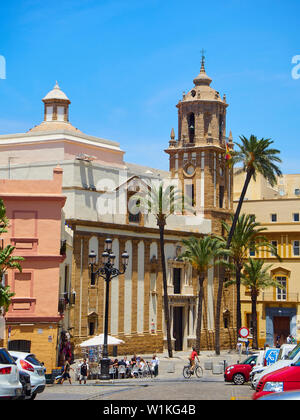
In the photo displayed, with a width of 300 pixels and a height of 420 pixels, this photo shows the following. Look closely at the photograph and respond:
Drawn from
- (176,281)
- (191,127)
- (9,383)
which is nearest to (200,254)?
(176,281)

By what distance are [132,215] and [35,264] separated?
19.4m

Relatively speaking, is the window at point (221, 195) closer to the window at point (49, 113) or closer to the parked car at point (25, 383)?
the window at point (49, 113)

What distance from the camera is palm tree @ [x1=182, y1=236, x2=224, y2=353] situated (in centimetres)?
5662

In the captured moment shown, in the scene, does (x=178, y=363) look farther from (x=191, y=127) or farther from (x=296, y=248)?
(x=191, y=127)

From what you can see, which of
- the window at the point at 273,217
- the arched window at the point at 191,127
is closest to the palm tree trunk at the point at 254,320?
the window at the point at 273,217

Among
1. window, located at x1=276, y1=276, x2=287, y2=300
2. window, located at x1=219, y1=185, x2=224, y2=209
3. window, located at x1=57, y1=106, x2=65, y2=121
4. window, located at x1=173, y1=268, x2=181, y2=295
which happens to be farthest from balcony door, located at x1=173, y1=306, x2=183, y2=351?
window, located at x1=57, y1=106, x2=65, y2=121

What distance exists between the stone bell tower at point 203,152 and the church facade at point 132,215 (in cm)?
9

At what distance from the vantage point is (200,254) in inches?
2237

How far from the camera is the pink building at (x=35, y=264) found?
36.3m

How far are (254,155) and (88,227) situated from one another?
1334cm

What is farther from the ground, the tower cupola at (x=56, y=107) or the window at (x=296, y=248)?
the tower cupola at (x=56, y=107)

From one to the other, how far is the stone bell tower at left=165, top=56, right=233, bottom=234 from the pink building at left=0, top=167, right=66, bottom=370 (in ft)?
88.9
